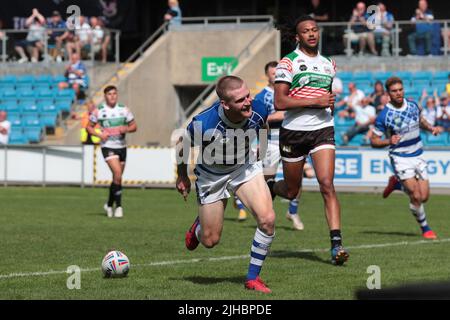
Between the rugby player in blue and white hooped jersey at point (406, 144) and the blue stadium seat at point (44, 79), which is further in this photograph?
the blue stadium seat at point (44, 79)

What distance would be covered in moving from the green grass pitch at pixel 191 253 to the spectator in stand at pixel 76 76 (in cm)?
1126

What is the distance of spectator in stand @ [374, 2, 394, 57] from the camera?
29622 mm

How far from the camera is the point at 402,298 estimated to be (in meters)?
6.65

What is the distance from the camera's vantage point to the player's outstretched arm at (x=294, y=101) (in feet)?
39.3

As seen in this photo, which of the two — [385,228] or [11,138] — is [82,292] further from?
[11,138]

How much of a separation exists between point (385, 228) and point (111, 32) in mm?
18736

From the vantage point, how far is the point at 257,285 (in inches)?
385

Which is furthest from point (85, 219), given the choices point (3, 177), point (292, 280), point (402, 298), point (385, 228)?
point (402, 298)

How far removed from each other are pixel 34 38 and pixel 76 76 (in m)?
2.22

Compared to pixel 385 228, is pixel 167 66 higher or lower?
higher

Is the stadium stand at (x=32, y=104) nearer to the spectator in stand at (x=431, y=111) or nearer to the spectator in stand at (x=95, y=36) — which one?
the spectator in stand at (x=95, y=36)

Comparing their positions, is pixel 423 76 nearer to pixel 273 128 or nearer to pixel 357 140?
pixel 357 140

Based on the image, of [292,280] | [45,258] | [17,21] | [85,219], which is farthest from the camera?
[17,21]

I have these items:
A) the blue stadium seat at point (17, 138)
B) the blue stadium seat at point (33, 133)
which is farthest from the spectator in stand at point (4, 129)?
the blue stadium seat at point (33, 133)
